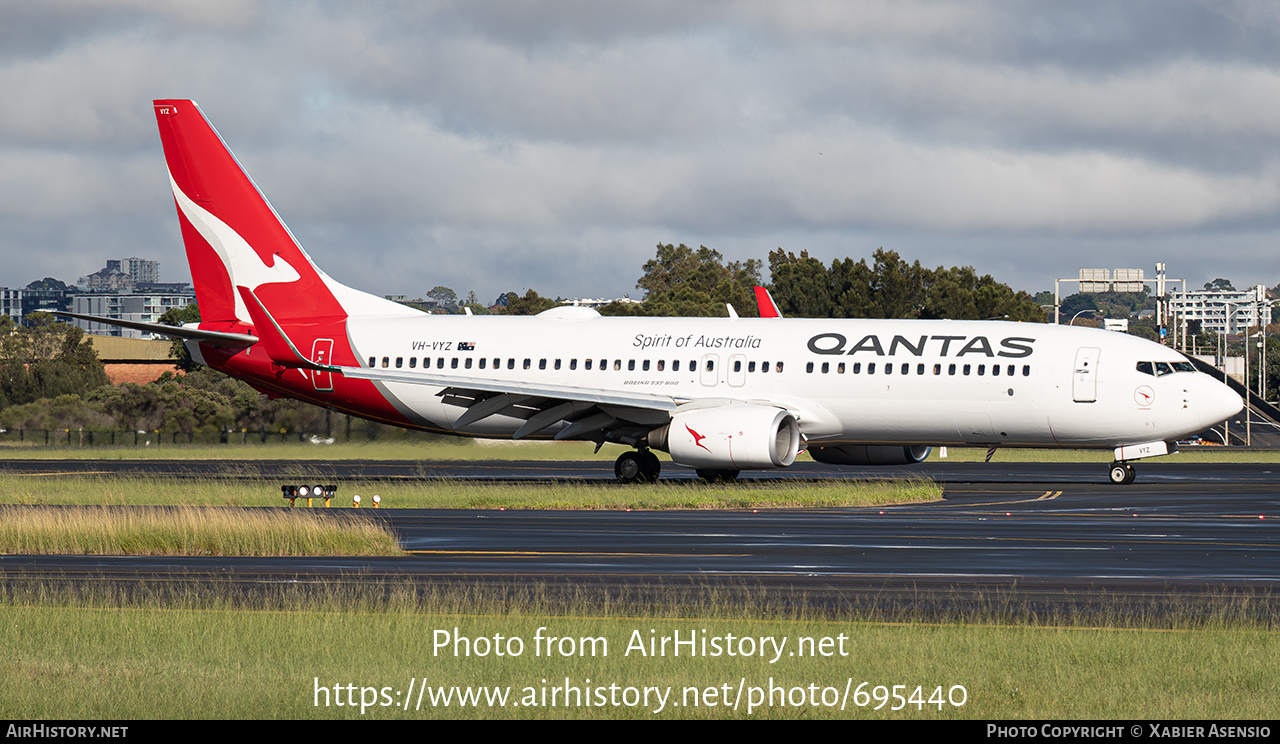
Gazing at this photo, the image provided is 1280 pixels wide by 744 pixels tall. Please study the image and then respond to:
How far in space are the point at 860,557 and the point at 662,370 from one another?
18695 mm

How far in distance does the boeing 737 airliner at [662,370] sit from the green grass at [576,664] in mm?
21345

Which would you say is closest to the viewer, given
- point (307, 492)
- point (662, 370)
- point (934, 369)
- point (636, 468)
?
point (307, 492)

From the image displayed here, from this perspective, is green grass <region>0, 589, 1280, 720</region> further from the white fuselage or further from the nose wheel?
the nose wheel

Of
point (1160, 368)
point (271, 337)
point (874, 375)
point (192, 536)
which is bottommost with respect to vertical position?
point (192, 536)

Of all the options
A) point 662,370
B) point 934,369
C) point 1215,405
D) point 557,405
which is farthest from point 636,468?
point 1215,405

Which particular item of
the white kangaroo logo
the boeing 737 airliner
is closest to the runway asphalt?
the boeing 737 airliner

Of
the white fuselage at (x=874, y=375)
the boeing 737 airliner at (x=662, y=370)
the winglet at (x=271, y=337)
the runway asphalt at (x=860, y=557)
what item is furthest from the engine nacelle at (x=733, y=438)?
the winglet at (x=271, y=337)

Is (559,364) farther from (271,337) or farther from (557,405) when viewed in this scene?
(271,337)

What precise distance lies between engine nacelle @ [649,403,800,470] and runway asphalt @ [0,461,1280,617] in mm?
4492

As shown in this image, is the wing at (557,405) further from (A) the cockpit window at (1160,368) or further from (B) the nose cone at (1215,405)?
(B) the nose cone at (1215,405)

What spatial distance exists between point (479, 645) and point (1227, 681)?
255 inches

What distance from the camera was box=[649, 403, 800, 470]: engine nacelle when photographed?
36625mm

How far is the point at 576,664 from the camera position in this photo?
44.1 feet

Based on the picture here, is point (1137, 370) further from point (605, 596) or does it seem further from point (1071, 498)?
point (605, 596)
